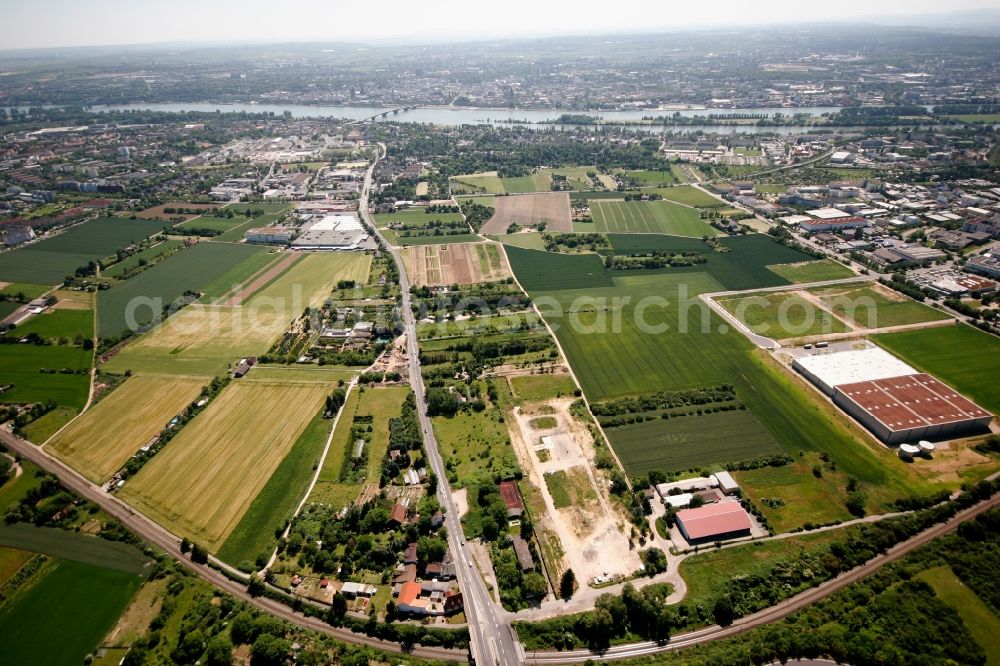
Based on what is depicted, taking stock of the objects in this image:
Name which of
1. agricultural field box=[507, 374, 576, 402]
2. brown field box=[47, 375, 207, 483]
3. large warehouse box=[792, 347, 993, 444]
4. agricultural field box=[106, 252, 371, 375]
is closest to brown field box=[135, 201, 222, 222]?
agricultural field box=[106, 252, 371, 375]

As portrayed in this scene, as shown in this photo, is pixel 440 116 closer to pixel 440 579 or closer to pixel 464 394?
pixel 464 394

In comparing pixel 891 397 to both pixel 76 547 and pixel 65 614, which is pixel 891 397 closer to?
pixel 65 614

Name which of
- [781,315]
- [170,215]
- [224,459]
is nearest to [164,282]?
[170,215]

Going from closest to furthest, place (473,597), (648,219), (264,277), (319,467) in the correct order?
(473,597), (319,467), (264,277), (648,219)

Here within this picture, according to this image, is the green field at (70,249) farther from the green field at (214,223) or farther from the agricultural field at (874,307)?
the agricultural field at (874,307)

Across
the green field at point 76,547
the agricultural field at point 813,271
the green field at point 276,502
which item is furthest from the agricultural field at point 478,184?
the green field at point 76,547

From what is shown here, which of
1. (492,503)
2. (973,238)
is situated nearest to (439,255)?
(492,503)
